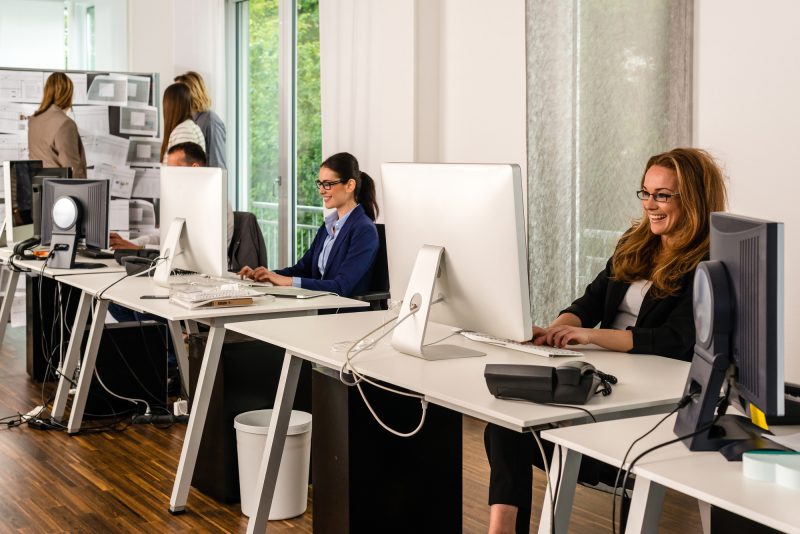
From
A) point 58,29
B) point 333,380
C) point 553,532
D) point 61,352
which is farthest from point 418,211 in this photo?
point 58,29

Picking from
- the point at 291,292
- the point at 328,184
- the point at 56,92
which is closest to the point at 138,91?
the point at 56,92

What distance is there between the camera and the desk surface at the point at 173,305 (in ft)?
10.7

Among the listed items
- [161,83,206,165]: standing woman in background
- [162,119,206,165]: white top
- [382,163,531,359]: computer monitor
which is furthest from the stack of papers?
[161,83,206,165]: standing woman in background

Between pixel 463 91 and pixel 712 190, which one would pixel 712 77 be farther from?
pixel 463 91

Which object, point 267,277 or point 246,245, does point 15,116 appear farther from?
point 267,277

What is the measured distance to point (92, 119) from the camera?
7.08 m

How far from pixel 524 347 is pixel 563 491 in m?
0.71

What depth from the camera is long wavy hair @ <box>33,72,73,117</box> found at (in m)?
6.64

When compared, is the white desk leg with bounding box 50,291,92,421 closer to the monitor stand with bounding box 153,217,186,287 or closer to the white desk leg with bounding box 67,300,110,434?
the white desk leg with bounding box 67,300,110,434

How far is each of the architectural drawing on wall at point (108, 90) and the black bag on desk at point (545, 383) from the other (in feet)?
19.0

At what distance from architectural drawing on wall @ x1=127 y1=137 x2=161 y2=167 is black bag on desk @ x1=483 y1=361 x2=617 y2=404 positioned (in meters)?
5.71

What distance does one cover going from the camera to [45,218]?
4.98 metres

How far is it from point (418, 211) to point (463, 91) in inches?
100

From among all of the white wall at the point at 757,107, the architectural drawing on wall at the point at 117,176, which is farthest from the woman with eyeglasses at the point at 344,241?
the architectural drawing on wall at the point at 117,176
